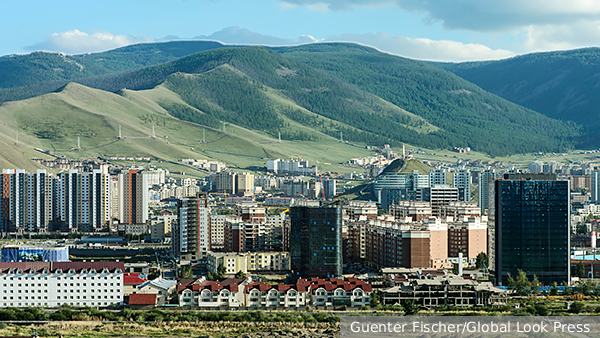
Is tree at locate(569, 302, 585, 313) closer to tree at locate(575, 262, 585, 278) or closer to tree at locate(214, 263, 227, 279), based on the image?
tree at locate(575, 262, 585, 278)

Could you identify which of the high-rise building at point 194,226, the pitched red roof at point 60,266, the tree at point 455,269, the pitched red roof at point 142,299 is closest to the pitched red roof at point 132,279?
the pitched red roof at point 60,266

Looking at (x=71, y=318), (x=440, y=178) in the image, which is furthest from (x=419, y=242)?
(x=440, y=178)

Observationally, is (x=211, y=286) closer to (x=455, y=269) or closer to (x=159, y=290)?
(x=159, y=290)

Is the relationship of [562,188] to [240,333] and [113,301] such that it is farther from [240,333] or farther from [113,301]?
[113,301]

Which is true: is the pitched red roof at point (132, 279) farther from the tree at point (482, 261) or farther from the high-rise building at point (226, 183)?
the high-rise building at point (226, 183)

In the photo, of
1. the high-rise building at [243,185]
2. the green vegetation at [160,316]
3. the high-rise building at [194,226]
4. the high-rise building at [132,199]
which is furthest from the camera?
the high-rise building at [243,185]

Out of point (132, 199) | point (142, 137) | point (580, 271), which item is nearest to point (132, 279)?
point (580, 271)
